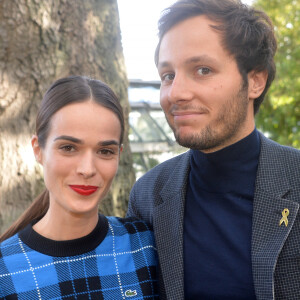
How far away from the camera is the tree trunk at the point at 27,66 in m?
2.80

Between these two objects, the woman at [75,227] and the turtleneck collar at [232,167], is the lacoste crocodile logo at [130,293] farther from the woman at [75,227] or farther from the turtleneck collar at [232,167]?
the turtleneck collar at [232,167]

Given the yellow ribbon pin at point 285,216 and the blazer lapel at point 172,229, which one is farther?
the blazer lapel at point 172,229

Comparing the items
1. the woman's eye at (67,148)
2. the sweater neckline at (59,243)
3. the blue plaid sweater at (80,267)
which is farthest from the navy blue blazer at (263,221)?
the woman's eye at (67,148)

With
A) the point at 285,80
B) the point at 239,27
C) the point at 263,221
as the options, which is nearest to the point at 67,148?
the point at 263,221

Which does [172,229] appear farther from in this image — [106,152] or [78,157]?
[78,157]

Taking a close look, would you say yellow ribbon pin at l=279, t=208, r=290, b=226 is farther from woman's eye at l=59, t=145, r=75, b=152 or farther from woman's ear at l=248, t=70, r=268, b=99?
woman's eye at l=59, t=145, r=75, b=152

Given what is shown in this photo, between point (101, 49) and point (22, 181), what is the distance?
110cm

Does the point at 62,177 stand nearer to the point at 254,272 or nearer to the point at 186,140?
the point at 186,140

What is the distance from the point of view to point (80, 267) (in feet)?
6.89

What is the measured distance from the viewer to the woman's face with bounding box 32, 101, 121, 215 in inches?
82.0

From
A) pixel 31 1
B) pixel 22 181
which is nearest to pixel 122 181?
pixel 22 181

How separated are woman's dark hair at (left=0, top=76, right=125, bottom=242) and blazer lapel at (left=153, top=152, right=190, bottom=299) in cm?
49

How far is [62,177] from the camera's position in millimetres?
2100

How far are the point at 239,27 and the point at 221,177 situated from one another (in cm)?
81
